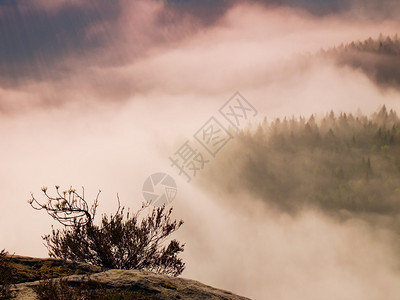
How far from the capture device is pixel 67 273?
6812 millimetres

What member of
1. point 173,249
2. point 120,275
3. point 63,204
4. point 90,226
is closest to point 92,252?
point 90,226

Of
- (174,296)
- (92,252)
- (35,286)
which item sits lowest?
(35,286)

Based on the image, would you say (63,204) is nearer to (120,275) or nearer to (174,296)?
(120,275)

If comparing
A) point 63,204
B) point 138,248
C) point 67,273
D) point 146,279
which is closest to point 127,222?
point 138,248

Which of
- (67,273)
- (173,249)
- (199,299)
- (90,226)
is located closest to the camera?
(199,299)

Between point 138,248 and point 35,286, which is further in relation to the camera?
point 138,248

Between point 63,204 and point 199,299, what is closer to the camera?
point 199,299

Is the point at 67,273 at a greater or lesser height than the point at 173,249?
lesser

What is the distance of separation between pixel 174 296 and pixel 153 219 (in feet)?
12.9

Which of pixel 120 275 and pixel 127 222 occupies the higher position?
Result: pixel 127 222

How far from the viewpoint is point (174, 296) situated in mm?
5957

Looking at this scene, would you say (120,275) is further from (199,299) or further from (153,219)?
(153,219)

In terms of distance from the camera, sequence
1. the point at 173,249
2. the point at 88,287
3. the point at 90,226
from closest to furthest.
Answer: the point at 88,287 < the point at 90,226 < the point at 173,249

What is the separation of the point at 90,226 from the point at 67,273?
84.7 inches
